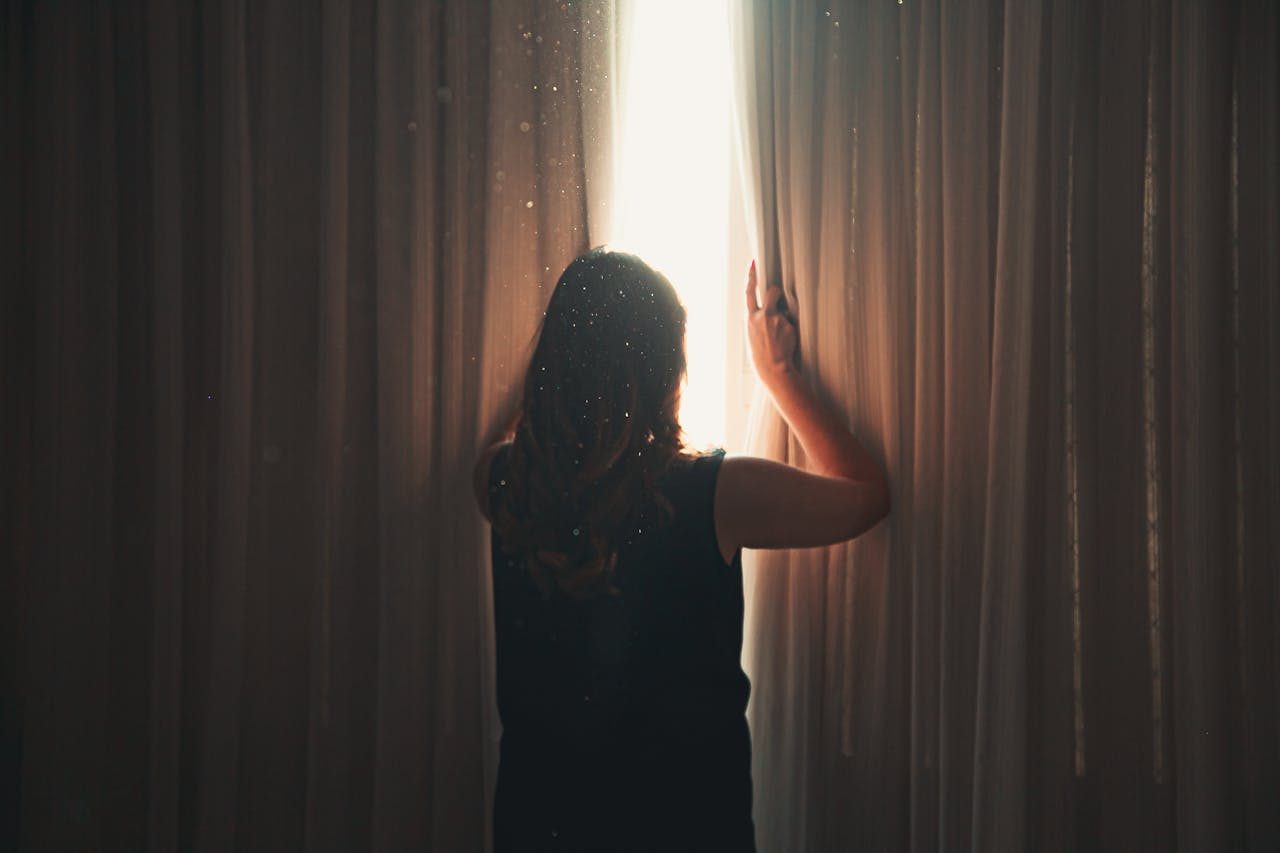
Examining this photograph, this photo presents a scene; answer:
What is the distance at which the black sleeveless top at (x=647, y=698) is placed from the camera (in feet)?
4.13

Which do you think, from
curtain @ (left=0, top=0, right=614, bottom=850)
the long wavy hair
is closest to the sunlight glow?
curtain @ (left=0, top=0, right=614, bottom=850)

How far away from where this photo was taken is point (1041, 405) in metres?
1.36

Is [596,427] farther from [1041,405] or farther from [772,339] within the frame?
[1041,405]

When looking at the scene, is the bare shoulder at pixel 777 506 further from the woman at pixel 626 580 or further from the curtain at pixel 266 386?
the curtain at pixel 266 386

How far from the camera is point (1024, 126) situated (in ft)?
4.37

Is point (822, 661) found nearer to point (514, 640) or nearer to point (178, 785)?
point (514, 640)

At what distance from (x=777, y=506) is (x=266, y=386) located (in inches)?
40.6

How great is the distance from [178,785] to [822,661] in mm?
1223

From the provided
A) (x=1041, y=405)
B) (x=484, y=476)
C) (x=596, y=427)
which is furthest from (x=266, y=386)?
(x=1041, y=405)

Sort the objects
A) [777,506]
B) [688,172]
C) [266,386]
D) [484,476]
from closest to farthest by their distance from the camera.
Result: [777,506] → [484,476] → [688,172] → [266,386]

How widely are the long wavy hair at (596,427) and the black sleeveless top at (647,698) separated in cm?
3

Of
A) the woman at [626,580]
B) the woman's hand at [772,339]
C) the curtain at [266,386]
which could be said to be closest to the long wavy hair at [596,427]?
the woman at [626,580]

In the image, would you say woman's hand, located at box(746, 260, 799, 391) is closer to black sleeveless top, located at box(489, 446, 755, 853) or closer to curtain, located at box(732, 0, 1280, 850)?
curtain, located at box(732, 0, 1280, 850)

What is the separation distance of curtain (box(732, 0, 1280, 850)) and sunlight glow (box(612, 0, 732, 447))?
157 mm
